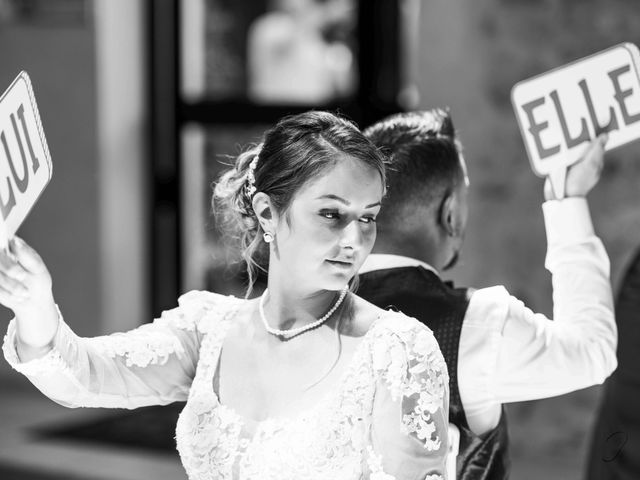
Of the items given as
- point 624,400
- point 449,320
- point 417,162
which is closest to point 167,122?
point 624,400

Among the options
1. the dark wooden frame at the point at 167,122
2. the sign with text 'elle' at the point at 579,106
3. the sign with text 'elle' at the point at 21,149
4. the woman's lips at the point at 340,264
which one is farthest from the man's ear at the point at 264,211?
the dark wooden frame at the point at 167,122

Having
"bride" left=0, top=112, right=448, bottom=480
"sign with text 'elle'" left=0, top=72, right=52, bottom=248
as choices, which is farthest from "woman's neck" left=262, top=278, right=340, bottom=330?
"sign with text 'elle'" left=0, top=72, right=52, bottom=248

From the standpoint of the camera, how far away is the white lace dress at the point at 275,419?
1.29 meters

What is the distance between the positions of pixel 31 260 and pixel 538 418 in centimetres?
296

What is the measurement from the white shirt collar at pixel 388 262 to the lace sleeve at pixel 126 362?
0.26 m

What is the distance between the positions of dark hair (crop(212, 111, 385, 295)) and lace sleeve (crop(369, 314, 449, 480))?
0.21 m

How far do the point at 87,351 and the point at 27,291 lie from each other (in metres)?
0.17

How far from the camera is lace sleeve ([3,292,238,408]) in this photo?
1.34 metres

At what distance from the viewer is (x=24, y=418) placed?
5.05 m

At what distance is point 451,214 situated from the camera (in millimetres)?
1648

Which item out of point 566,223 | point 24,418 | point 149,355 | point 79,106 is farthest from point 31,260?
point 79,106

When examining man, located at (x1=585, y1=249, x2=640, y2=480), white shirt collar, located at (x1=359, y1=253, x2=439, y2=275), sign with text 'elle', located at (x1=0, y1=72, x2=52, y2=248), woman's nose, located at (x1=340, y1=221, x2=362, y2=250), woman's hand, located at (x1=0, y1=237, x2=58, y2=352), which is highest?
sign with text 'elle', located at (x1=0, y1=72, x2=52, y2=248)

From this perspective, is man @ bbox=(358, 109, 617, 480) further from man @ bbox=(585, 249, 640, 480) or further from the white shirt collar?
man @ bbox=(585, 249, 640, 480)

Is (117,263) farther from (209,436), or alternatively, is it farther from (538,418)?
(209,436)
